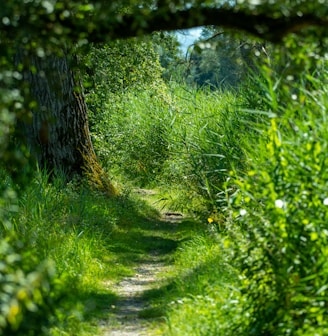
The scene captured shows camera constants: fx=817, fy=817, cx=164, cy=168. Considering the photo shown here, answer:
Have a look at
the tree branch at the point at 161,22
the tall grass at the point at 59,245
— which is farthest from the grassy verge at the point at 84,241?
the tree branch at the point at 161,22

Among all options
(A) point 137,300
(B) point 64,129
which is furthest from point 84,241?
(B) point 64,129

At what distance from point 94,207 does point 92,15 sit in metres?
7.11

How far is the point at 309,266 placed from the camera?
625 cm

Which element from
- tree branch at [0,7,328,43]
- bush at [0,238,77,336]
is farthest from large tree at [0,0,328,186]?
bush at [0,238,77,336]

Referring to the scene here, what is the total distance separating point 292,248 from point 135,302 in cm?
377

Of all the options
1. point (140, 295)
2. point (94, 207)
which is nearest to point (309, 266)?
point (140, 295)

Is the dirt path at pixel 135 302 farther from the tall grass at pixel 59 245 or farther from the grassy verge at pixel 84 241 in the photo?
the tall grass at pixel 59 245

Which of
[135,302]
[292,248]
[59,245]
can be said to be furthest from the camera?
[59,245]

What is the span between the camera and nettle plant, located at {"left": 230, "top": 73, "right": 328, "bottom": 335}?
6125 mm

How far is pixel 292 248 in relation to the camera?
6297 millimetres

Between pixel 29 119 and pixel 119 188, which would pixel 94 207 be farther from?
pixel 29 119

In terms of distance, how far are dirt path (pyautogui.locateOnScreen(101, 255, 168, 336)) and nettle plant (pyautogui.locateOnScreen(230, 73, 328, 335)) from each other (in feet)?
6.30

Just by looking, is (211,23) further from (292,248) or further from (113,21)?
(292,248)

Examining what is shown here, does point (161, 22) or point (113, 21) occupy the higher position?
point (113, 21)
